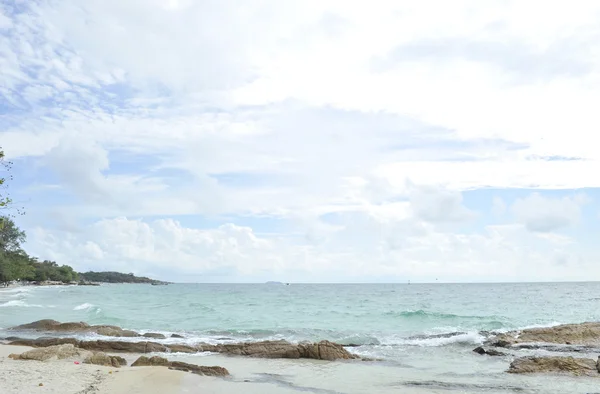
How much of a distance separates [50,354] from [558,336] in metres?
21.0

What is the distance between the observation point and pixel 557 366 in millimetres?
15758

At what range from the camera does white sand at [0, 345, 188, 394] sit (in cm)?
1148

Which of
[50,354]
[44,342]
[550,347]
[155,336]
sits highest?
[50,354]

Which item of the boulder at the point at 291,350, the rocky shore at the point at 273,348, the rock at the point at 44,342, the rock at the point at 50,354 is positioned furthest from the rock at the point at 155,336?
the rock at the point at 50,354

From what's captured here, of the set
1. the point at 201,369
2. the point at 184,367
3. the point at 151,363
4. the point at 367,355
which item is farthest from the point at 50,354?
the point at 367,355

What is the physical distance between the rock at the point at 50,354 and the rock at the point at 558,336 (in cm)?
1698

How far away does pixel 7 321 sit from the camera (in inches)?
1235

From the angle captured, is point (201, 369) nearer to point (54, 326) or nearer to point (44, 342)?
point (44, 342)

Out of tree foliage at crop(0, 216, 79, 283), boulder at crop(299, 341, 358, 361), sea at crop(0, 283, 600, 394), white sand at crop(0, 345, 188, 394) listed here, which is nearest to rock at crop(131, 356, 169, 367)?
white sand at crop(0, 345, 188, 394)

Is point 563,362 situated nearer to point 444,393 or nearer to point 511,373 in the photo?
point 511,373

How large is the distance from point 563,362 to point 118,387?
42.2 ft

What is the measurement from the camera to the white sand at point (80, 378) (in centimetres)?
1148

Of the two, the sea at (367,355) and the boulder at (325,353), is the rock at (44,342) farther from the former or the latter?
the boulder at (325,353)

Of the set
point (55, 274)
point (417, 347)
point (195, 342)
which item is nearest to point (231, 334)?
point (195, 342)
